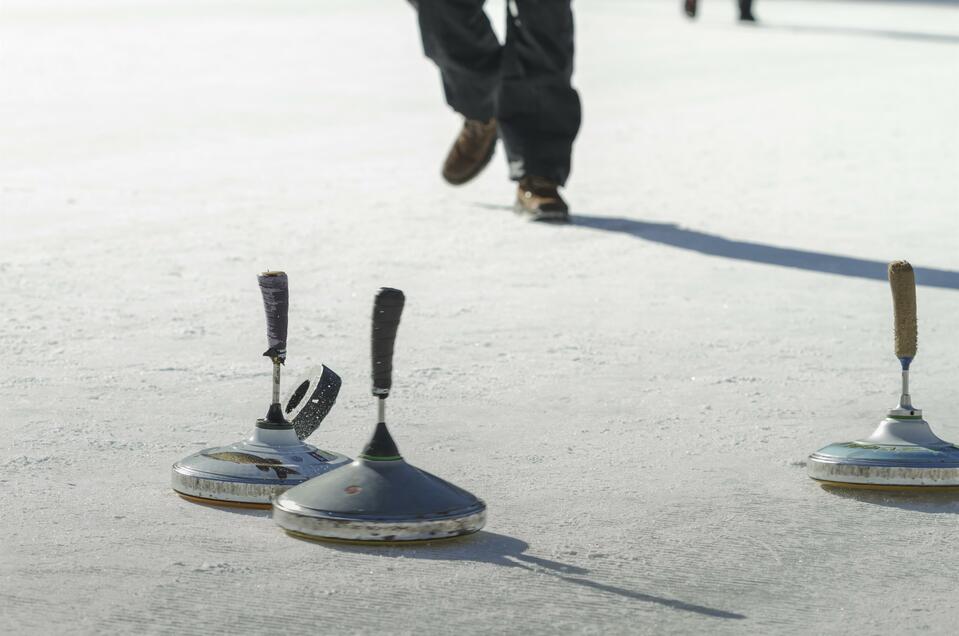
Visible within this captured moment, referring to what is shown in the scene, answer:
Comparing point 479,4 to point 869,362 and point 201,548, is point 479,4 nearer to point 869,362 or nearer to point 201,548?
point 869,362

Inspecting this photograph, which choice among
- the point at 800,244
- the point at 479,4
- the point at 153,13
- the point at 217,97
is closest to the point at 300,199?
the point at 479,4

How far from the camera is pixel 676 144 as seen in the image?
9.14m

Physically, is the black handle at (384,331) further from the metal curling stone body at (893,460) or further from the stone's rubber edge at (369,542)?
the metal curling stone body at (893,460)

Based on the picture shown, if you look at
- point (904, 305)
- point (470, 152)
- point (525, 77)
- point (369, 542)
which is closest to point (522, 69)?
point (525, 77)

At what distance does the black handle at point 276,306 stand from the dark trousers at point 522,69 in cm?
355

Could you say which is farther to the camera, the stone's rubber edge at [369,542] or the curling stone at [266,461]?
the curling stone at [266,461]

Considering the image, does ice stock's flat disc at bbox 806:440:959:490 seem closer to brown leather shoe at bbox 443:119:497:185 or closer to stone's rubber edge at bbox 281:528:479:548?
stone's rubber edge at bbox 281:528:479:548

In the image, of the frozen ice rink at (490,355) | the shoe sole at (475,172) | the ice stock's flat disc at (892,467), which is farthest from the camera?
the shoe sole at (475,172)

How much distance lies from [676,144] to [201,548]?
21.6ft

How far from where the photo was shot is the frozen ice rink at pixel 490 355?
8.71 feet

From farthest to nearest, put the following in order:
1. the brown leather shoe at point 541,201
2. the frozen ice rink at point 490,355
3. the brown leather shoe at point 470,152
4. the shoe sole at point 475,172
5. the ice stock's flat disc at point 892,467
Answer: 1. the shoe sole at point 475,172
2. the brown leather shoe at point 470,152
3. the brown leather shoe at point 541,201
4. the ice stock's flat disc at point 892,467
5. the frozen ice rink at point 490,355

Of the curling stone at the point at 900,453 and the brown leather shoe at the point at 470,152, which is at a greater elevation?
the brown leather shoe at the point at 470,152

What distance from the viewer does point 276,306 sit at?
310cm

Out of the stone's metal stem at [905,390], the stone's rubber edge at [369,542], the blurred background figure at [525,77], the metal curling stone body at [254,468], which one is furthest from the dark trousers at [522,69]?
the stone's rubber edge at [369,542]
